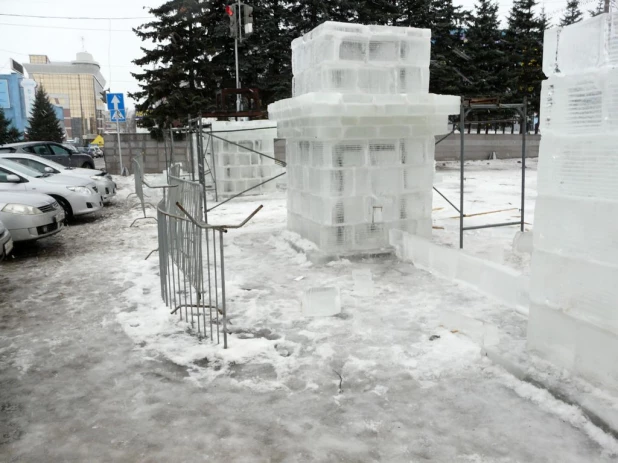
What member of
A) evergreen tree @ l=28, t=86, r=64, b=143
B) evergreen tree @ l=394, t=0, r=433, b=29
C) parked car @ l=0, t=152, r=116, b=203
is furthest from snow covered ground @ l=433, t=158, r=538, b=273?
evergreen tree @ l=28, t=86, r=64, b=143

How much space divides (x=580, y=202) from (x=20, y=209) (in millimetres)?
7959

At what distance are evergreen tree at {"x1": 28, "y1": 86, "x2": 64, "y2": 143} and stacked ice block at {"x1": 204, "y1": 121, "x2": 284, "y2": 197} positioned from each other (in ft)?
133

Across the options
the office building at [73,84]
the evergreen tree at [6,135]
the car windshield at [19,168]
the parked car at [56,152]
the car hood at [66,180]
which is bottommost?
the car hood at [66,180]

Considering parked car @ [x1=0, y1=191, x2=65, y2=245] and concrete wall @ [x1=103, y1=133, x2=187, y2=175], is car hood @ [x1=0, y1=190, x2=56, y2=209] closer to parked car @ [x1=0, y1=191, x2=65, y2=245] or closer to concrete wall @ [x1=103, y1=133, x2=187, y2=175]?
parked car @ [x1=0, y1=191, x2=65, y2=245]

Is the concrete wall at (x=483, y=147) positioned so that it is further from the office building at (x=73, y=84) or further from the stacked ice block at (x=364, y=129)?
the office building at (x=73, y=84)

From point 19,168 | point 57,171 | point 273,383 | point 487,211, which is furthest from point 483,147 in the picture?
point 273,383

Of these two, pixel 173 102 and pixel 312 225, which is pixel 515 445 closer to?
pixel 312 225

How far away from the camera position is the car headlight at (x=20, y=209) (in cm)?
802

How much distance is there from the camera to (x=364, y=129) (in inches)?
277

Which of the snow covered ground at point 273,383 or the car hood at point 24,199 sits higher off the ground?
the car hood at point 24,199

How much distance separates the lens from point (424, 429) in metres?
3.17

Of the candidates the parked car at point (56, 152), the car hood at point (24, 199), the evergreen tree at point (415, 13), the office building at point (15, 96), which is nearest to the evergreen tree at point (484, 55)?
the evergreen tree at point (415, 13)

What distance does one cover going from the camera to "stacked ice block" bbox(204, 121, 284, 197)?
13867 mm

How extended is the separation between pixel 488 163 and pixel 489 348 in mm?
22887
